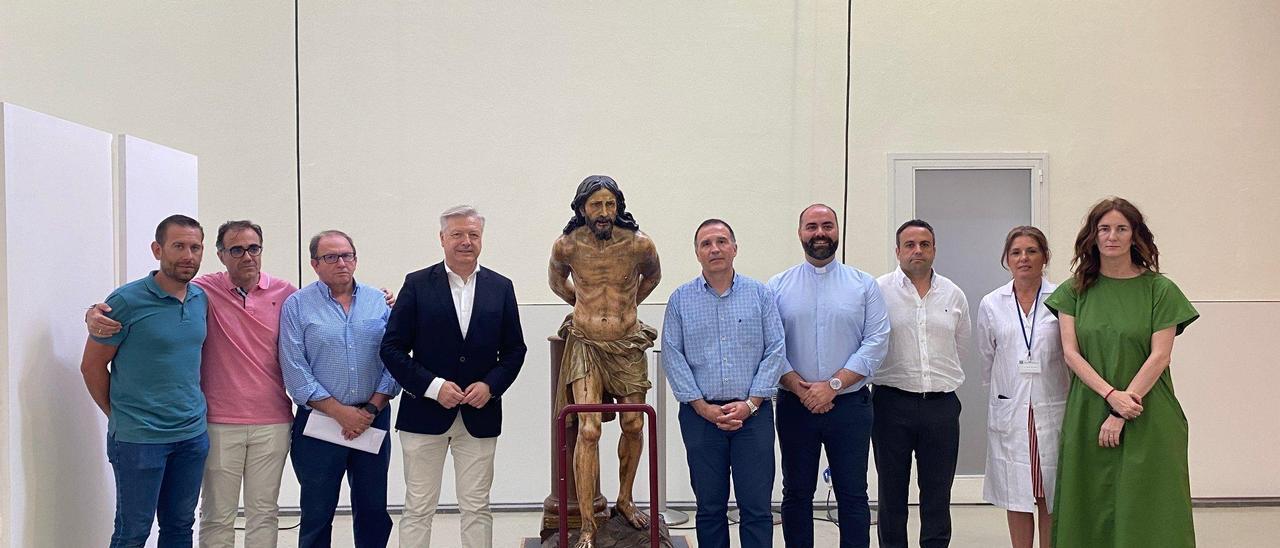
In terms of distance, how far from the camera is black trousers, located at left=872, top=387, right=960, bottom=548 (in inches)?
167

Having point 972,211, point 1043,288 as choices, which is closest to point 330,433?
point 1043,288

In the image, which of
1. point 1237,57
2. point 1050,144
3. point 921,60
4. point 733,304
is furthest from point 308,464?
point 1237,57

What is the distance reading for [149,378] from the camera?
379 centimetres

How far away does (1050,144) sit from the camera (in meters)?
6.55

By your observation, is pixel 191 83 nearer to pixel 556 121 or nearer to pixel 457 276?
pixel 556 121

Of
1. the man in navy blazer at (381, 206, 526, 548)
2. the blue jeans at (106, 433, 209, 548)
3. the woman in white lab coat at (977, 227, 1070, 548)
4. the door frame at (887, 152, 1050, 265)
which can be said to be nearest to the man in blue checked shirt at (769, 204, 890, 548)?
the woman in white lab coat at (977, 227, 1070, 548)

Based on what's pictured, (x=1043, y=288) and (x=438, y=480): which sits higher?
(x=1043, y=288)

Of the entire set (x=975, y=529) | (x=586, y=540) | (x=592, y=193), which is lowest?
(x=975, y=529)

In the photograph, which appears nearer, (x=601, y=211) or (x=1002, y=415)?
(x=601, y=211)

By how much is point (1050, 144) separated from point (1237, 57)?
1424mm

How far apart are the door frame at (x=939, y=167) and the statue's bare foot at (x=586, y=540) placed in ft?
10.7

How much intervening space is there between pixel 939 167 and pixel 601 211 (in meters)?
3.28

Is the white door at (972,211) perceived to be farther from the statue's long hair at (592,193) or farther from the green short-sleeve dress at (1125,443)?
the statue's long hair at (592,193)

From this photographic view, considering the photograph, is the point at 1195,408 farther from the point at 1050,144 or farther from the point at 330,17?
the point at 330,17
